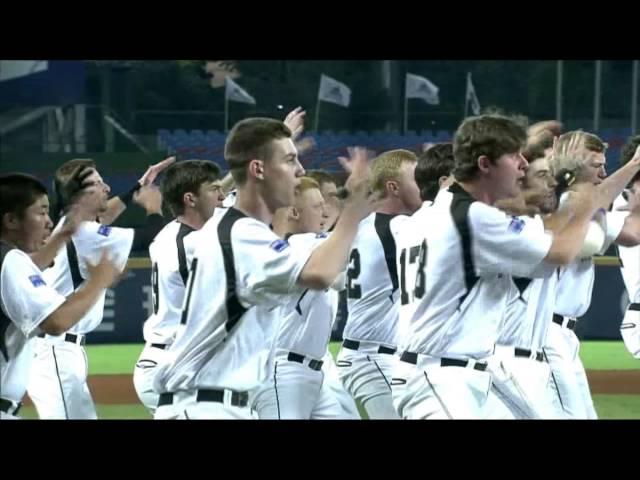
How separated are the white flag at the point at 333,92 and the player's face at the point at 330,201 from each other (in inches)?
191

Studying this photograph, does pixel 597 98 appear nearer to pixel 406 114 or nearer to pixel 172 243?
pixel 406 114

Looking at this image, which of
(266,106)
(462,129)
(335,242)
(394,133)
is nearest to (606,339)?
(394,133)

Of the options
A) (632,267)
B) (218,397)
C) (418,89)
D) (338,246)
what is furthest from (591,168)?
(418,89)

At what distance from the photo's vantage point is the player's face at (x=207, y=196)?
8.00m

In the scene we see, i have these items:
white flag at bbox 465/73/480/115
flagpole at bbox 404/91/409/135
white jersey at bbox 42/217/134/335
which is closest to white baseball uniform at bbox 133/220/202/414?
white jersey at bbox 42/217/134/335

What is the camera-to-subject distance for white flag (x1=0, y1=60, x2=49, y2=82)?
1209 cm

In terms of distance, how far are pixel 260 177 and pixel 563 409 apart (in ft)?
9.34

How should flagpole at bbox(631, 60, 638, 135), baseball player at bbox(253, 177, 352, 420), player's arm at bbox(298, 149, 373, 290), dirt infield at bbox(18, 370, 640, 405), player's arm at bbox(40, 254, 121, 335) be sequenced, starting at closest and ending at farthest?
player's arm at bbox(298, 149, 373, 290) < player's arm at bbox(40, 254, 121, 335) < baseball player at bbox(253, 177, 352, 420) < dirt infield at bbox(18, 370, 640, 405) < flagpole at bbox(631, 60, 638, 135)

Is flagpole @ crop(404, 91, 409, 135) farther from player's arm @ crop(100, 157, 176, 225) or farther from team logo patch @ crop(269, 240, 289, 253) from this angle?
team logo patch @ crop(269, 240, 289, 253)

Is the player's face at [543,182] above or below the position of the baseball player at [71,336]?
above

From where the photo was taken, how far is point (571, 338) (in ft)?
25.3

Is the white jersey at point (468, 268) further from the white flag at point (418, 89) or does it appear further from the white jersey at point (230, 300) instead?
the white flag at point (418, 89)

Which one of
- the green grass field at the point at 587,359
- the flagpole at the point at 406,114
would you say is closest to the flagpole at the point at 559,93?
A: the flagpole at the point at 406,114

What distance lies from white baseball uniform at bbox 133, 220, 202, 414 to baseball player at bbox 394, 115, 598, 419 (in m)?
2.32
